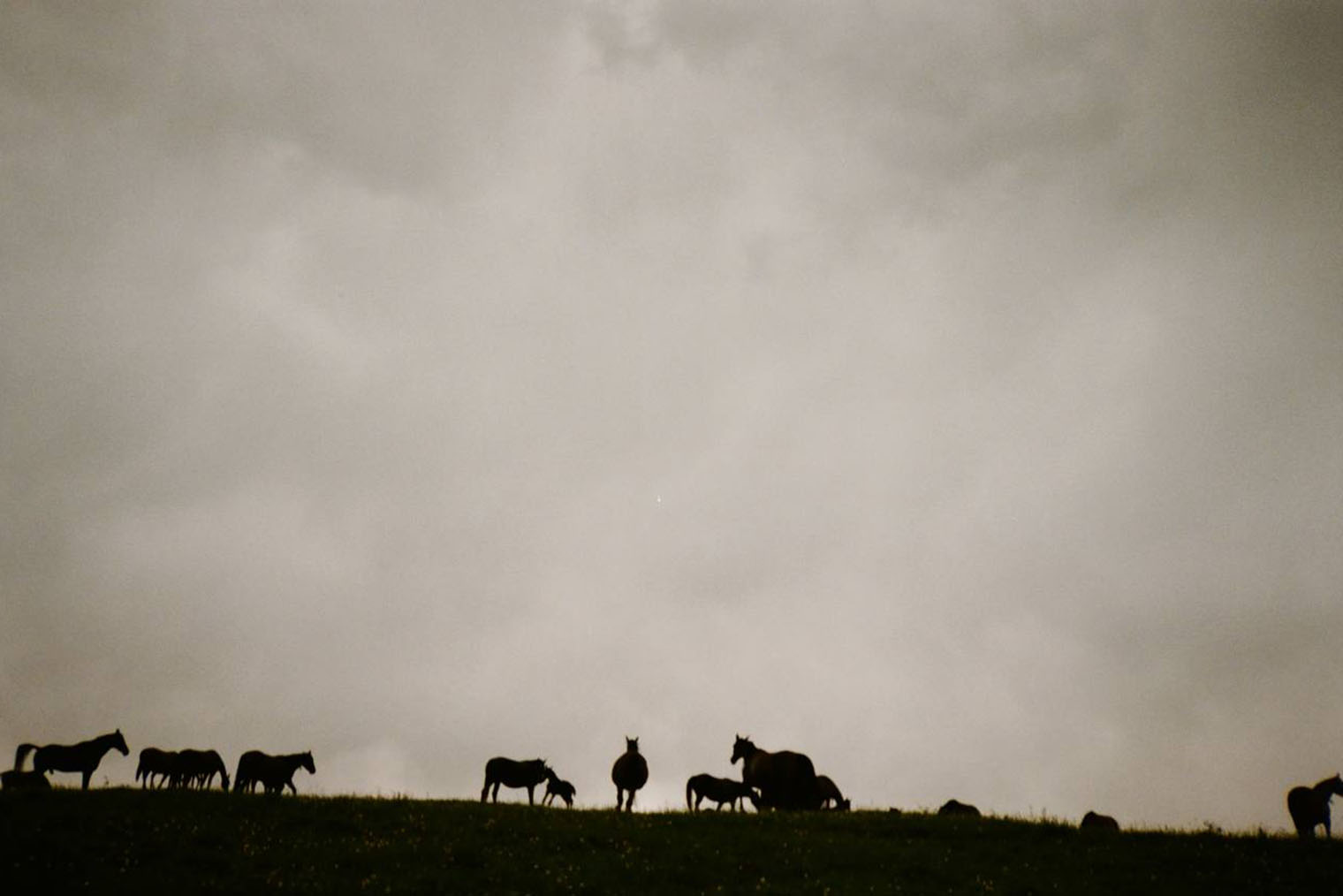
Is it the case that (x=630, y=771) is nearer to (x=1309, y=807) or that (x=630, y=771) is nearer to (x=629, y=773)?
(x=629, y=773)

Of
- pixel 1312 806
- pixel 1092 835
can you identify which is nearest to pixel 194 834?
pixel 1092 835

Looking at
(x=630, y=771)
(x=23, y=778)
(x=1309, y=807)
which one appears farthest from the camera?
(x=630, y=771)

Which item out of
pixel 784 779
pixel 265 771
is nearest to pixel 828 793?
pixel 784 779

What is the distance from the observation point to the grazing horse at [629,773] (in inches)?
1410

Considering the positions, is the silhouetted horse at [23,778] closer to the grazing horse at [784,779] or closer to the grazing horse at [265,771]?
the grazing horse at [265,771]

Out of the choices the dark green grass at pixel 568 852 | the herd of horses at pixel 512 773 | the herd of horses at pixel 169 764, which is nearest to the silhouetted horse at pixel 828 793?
the herd of horses at pixel 512 773

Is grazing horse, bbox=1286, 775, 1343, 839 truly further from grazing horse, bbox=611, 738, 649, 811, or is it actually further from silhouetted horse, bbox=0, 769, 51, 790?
silhouetted horse, bbox=0, 769, 51, 790

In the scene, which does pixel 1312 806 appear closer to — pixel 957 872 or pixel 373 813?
pixel 957 872

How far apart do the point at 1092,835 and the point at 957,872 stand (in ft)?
22.2

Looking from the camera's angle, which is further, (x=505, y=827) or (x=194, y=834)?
(x=505, y=827)

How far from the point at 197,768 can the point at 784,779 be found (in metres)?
24.7

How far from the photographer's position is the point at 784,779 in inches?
1463

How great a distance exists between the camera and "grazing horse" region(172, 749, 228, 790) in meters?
36.1

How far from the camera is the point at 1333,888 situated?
21.1m
